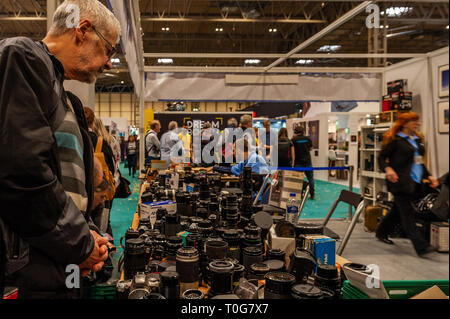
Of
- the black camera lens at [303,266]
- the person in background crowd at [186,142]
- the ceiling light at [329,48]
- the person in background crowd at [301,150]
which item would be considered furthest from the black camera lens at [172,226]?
the ceiling light at [329,48]

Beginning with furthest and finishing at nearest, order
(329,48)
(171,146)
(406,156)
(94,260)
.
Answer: (329,48)
(171,146)
(406,156)
(94,260)

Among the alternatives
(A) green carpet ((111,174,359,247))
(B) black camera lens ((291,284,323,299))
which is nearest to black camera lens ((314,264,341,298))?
(B) black camera lens ((291,284,323,299))

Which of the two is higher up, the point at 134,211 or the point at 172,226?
the point at 172,226

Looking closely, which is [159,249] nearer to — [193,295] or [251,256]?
[251,256]

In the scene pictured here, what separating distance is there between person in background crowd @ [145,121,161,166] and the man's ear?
464 cm

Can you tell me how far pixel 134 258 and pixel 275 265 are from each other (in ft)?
1.47

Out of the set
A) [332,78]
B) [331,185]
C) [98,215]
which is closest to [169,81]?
[332,78]

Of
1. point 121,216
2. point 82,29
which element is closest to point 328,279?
point 82,29

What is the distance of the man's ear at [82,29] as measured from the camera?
92cm

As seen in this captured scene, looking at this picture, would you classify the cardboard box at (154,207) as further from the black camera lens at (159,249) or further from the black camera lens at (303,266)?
the black camera lens at (303,266)

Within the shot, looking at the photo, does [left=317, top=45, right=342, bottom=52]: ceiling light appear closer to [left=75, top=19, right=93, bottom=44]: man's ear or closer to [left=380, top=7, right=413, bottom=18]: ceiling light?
[left=380, top=7, right=413, bottom=18]: ceiling light

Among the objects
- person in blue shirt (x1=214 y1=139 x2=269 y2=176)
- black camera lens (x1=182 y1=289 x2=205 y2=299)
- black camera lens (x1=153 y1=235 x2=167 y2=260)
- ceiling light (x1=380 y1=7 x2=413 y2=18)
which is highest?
ceiling light (x1=380 y1=7 x2=413 y2=18)

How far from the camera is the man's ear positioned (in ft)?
3.03

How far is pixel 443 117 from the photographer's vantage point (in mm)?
792
